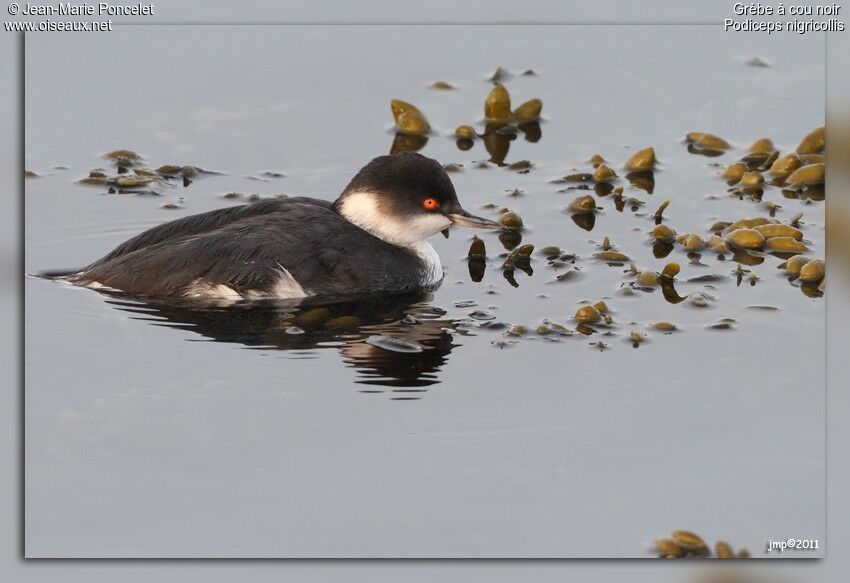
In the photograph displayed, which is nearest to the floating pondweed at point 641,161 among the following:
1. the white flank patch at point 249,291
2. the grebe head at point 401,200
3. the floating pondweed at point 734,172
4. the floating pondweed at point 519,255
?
the floating pondweed at point 734,172

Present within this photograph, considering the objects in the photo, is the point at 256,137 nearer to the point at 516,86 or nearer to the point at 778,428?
the point at 516,86

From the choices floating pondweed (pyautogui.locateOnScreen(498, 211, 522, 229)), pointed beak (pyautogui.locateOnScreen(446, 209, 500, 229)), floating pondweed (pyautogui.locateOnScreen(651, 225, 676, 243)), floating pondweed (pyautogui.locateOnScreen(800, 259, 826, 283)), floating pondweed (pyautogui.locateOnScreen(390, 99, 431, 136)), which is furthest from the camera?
floating pondweed (pyautogui.locateOnScreen(390, 99, 431, 136))

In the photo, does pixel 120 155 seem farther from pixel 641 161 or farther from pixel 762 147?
pixel 762 147

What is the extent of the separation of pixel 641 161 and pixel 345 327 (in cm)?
414

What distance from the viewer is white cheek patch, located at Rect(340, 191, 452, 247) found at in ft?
35.3

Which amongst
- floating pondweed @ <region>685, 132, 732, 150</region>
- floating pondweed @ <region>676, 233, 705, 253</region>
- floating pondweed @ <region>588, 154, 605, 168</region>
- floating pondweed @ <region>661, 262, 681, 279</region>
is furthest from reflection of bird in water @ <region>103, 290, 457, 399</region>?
floating pondweed @ <region>685, 132, 732, 150</region>

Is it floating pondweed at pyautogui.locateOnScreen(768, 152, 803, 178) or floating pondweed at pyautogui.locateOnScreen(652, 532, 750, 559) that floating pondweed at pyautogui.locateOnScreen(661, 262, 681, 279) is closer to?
floating pondweed at pyautogui.locateOnScreen(768, 152, 803, 178)

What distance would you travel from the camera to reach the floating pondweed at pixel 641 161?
1273 cm

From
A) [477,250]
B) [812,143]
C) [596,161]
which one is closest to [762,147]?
[812,143]

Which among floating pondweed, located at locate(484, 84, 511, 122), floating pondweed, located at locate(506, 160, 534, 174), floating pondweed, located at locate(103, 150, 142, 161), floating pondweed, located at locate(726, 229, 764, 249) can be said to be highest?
floating pondweed, located at locate(484, 84, 511, 122)

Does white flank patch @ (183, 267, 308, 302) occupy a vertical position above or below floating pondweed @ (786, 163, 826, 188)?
below

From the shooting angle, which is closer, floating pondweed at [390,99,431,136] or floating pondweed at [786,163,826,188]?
floating pondweed at [786,163,826,188]

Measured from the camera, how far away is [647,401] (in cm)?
860

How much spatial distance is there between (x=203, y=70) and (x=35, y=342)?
17.2 feet
